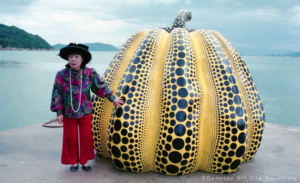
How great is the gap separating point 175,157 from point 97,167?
1274mm

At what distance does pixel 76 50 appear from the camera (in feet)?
11.8

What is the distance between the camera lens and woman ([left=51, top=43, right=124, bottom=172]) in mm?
3582

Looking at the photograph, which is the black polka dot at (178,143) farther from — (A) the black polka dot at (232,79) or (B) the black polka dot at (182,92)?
(A) the black polka dot at (232,79)

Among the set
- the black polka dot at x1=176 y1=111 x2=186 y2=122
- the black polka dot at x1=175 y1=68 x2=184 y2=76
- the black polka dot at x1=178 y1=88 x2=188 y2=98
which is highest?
the black polka dot at x1=175 y1=68 x2=184 y2=76

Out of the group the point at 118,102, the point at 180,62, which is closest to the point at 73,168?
the point at 118,102

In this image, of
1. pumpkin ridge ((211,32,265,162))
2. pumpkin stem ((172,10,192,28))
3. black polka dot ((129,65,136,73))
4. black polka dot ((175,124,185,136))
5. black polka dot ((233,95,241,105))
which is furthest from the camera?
pumpkin stem ((172,10,192,28))

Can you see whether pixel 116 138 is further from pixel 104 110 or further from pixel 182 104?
pixel 182 104

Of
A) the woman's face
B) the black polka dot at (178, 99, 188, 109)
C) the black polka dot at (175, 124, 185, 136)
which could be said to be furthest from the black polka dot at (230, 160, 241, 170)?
the woman's face

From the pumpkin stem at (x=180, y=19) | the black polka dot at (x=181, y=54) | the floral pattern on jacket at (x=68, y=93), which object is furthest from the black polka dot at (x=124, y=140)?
the pumpkin stem at (x=180, y=19)

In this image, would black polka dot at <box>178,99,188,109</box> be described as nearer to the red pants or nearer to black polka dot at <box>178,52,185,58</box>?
black polka dot at <box>178,52,185,58</box>

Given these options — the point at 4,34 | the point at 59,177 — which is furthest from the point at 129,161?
the point at 4,34

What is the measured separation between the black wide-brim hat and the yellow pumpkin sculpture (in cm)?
60

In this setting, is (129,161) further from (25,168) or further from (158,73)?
(25,168)

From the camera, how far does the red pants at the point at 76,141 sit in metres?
3.76
